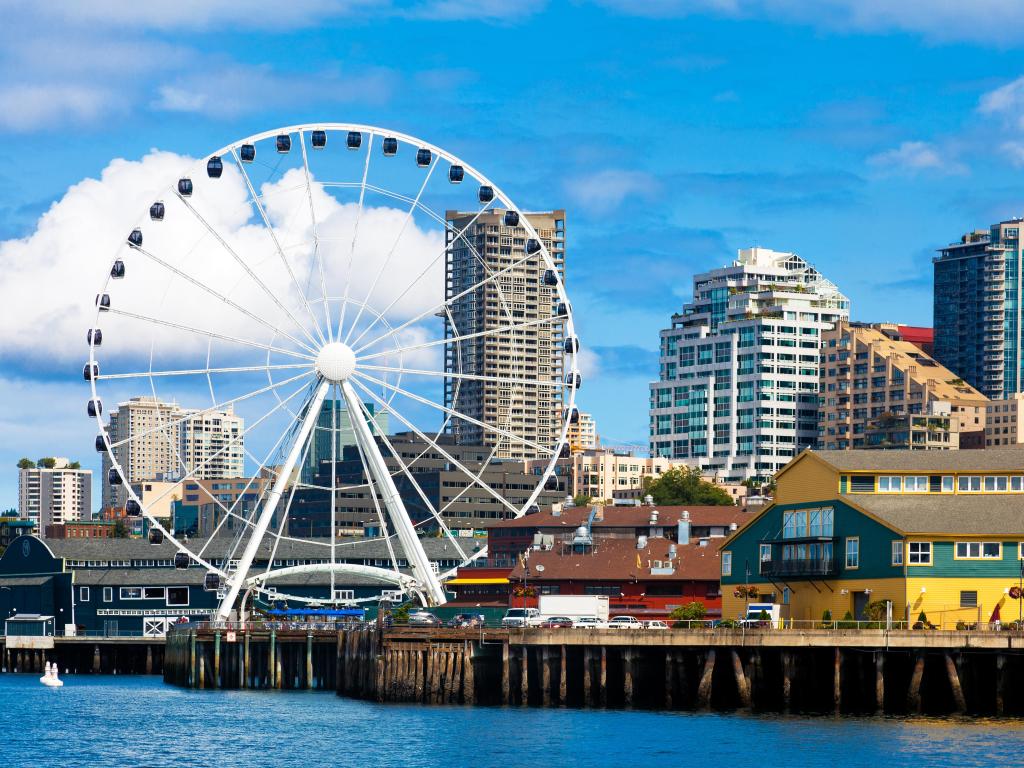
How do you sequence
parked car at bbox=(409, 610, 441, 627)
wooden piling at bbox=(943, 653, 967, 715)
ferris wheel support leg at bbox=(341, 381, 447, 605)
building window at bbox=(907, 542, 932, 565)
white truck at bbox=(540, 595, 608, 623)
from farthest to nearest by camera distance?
ferris wheel support leg at bbox=(341, 381, 447, 605) → white truck at bbox=(540, 595, 608, 623) → parked car at bbox=(409, 610, 441, 627) → building window at bbox=(907, 542, 932, 565) → wooden piling at bbox=(943, 653, 967, 715)

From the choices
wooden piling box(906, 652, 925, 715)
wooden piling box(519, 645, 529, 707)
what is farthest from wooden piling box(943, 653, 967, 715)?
wooden piling box(519, 645, 529, 707)

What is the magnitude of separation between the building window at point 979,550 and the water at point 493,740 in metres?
13.2

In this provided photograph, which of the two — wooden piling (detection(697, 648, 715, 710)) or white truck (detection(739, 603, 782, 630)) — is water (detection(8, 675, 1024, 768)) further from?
white truck (detection(739, 603, 782, 630))

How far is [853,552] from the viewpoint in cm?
10312

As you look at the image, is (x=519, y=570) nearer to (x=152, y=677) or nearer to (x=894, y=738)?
(x=152, y=677)

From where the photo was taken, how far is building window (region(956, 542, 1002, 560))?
9919cm

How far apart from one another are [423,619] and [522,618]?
5535mm

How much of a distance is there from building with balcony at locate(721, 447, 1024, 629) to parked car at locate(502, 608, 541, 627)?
38.2ft

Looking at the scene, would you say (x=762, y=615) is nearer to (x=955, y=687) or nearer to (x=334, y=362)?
(x=955, y=687)

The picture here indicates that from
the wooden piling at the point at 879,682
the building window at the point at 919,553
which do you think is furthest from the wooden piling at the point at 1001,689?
the building window at the point at 919,553

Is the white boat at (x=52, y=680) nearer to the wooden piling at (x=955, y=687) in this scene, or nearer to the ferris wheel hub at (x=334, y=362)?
the ferris wheel hub at (x=334, y=362)

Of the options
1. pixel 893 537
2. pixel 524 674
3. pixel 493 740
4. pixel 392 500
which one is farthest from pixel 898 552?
pixel 392 500

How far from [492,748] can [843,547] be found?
2911cm

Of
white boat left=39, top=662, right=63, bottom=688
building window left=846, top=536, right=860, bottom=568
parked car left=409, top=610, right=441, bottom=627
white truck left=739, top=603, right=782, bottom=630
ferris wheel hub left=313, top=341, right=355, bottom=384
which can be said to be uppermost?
ferris wheel hub left=313, top=341, right=355, bottom=384
